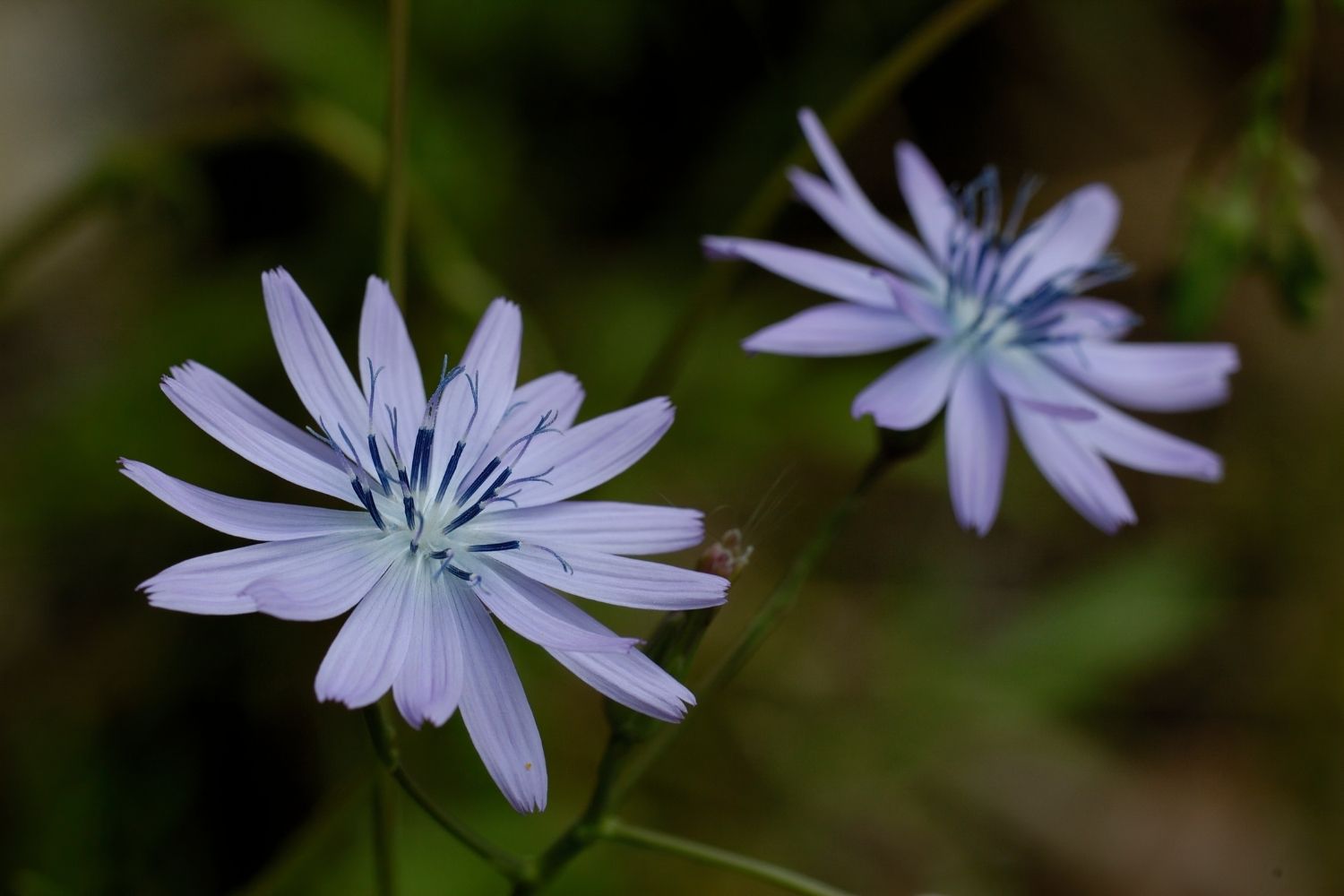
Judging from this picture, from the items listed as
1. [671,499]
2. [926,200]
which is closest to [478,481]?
[926,200]

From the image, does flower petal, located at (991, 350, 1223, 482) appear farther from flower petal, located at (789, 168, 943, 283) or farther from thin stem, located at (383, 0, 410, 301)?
thin stem, located at (383, 0, 410, 301)

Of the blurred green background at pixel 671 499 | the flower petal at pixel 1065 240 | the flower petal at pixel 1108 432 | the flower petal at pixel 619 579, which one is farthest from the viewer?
the blurred green background at pixel 671 499

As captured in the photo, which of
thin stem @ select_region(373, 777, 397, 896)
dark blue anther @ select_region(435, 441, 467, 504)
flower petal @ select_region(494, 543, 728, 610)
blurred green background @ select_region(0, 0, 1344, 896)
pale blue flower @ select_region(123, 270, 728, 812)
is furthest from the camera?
blurred green background @ select_region(0, 0, 1344, 896)

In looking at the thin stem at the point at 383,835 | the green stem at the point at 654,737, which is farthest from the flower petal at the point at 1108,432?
the thin stem at the point at 383,835

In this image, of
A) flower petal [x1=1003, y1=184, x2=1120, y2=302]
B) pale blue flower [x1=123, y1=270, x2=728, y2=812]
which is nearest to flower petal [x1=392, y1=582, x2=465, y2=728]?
pale blue flower [x1=123, y1=270, x2=728, y2=812]

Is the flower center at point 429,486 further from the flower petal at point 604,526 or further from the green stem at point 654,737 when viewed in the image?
the green stem at point 654,737

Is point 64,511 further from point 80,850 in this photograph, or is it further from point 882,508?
point 882,508

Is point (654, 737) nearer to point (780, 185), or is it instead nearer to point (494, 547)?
point (494, 547)
